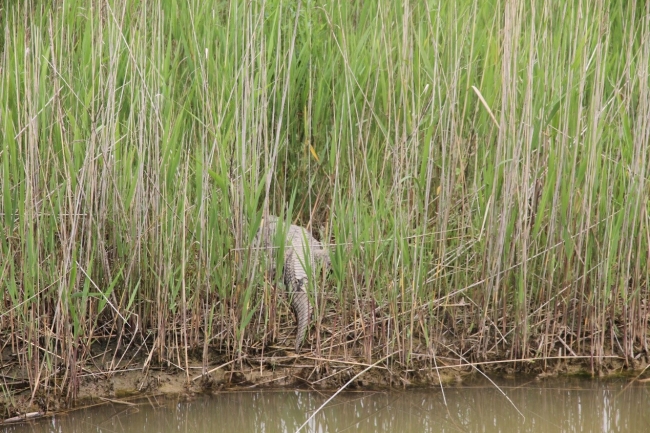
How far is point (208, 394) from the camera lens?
2.88 metres

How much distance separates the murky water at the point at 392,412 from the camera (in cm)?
270

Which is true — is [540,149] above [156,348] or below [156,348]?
above

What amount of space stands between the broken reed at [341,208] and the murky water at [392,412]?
14 centimetres

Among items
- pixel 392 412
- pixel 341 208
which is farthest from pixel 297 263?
pixel 392 412

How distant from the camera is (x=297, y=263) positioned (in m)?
3.24

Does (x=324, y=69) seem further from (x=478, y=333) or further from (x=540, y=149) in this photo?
(x=478, y=333)

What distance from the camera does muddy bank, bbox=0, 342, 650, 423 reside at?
284cm

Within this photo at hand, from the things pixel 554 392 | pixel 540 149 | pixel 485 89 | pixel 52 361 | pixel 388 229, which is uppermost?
pixel 485 89

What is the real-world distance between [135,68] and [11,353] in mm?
1079

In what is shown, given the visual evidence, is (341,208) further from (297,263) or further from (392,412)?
(392,412)

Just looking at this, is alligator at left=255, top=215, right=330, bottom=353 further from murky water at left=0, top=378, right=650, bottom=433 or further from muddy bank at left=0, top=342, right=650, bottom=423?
murky water at left=0, top=378, right=650, bottom=433

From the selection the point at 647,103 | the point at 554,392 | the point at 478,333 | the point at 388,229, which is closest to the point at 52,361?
the point at 388,229

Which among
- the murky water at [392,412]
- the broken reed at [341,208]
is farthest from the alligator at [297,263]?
the murky water at [392,412]

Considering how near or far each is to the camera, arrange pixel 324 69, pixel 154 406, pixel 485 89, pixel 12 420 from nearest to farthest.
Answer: pixel 12 420, pixel 154 406, pixel 485 89, pixel 324 69
